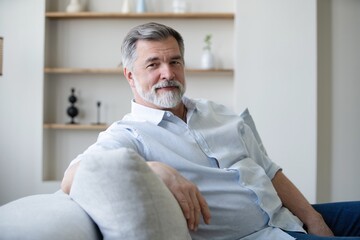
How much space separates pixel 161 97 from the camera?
158cm

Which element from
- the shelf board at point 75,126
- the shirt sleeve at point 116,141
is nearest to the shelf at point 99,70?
the shelf board at point 75,126

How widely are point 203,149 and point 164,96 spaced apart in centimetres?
24

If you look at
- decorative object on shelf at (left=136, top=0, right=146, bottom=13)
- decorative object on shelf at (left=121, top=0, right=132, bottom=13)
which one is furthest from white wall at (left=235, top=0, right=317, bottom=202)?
decorative object on shelf at (left=121, top=0, right=132, bottom=13)

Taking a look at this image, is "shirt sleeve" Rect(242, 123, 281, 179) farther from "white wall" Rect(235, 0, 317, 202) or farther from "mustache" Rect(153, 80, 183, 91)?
"white wall" Rect(235, 0, 317, 202)

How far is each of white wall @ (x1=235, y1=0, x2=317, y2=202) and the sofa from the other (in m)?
2.85

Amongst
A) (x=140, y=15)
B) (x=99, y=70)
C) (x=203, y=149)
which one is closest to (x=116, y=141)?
(x=203, y=149)

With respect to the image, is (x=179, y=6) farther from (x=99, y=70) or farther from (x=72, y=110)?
(x=72, y=110)

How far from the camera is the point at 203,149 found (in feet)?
4.90

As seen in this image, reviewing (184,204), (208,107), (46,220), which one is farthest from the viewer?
(208,107)

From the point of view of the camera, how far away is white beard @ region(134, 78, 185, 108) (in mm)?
A: 1571

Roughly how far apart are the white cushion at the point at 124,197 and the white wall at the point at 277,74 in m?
2.85

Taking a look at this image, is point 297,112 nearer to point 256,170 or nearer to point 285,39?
point 285,39

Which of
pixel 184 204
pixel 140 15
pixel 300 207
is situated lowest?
pixel 300 207

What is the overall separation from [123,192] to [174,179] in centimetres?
25
